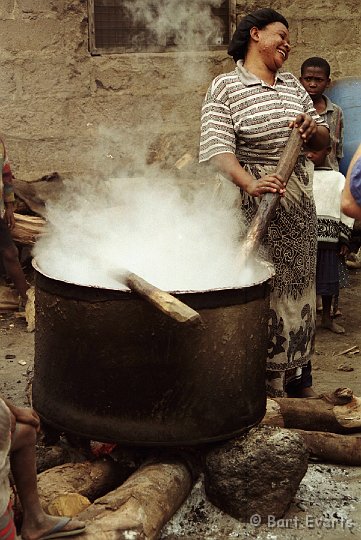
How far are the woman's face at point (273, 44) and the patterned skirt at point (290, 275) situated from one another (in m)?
0.55

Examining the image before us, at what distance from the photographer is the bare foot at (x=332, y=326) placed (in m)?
6.76

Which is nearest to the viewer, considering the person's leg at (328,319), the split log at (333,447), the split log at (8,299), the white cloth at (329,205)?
the split log at (333,447)

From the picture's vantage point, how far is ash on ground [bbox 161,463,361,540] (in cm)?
367

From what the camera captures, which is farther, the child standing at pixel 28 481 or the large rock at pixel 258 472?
the large rock at pixel 258 472

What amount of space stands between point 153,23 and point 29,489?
539cm

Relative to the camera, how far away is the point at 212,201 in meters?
4.52

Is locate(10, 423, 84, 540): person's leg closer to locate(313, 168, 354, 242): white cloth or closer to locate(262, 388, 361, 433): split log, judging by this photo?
locate(262, 388, 361, 433): split log

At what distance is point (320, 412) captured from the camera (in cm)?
445

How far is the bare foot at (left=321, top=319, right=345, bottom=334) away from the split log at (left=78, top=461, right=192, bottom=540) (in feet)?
10.6

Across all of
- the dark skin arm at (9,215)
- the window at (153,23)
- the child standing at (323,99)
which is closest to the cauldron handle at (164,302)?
the dark skin arm at (9,215)

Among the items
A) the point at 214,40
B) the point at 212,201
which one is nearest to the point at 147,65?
the point at 214,40

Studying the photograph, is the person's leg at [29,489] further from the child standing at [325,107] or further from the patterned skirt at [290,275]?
the child standing at [325,107]

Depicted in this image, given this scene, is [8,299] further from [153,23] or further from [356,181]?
[356,181]

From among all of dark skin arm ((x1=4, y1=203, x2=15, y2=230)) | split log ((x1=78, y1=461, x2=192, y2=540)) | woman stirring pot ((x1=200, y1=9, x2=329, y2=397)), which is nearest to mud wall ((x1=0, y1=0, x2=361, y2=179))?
dark skin arm ((x1=4, y1=203, x2=15, y2=230))
